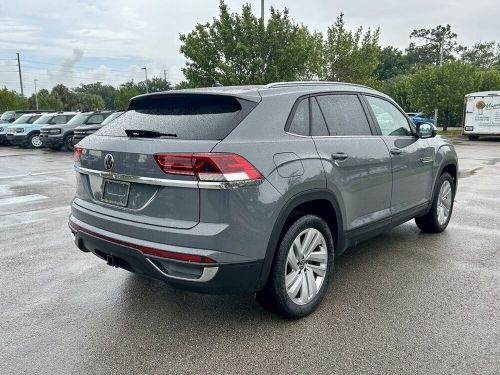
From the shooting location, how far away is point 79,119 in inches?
745

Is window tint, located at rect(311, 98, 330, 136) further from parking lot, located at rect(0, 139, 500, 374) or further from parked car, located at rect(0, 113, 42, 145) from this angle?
parked car, located at rect(0, 113, 42, 145)

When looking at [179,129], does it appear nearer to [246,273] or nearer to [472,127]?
[246,273]

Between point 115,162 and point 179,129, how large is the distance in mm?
522

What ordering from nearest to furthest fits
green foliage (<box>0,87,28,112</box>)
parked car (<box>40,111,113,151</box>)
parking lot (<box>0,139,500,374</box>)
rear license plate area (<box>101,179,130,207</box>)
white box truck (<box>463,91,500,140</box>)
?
parking lot (<box>0,139,500,374</box>), rear license plate area (<box>101,179,130,207</box>), parked car (<box>40,111,113,151</box>), white box truck (<box>463,91,500,140</box>), green foliage (<box>0,87,28,112</box>)

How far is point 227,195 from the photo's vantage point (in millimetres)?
2680

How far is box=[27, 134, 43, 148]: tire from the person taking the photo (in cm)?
2045

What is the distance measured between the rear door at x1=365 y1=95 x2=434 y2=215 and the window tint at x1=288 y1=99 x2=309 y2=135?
1.07 meters

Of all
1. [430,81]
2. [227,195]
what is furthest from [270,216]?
[430,81]

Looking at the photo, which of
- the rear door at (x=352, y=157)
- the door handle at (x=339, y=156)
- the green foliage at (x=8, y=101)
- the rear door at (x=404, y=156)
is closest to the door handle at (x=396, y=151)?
the rear door at (x=404, y=156)

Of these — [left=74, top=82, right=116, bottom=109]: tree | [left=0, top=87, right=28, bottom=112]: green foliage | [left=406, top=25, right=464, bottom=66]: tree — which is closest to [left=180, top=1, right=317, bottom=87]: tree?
[left=0, top=87, right=28, bottom=112]: green foliage

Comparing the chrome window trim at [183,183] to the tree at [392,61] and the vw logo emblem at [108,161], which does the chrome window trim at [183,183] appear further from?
the tree at [392,61]

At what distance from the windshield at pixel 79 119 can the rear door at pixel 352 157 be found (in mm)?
16823

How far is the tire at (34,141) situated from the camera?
20453 millimetres

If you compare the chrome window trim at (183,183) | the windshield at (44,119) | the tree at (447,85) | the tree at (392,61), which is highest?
the tree at (392,61)
